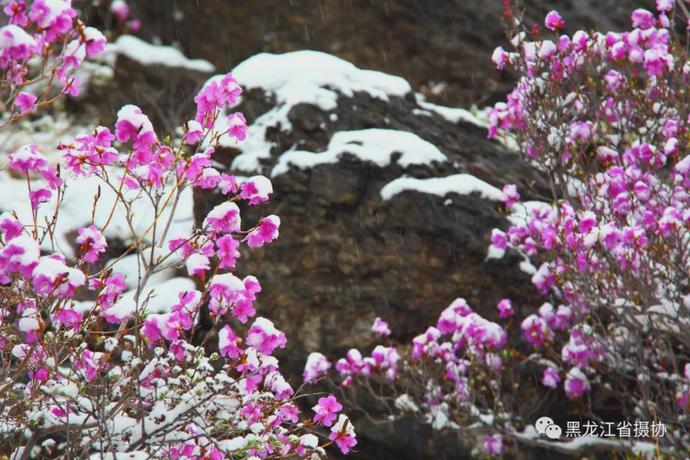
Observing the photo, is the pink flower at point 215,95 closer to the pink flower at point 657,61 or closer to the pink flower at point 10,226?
the pink flower at point 10,226

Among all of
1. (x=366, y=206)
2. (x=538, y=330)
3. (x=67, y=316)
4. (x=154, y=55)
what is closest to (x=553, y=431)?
(x=538, y=330)

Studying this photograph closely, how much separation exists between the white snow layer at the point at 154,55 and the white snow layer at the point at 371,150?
18.6ft

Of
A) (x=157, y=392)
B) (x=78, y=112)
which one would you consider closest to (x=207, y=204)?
(x=157, y=392)

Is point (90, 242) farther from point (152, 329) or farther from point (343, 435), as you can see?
point (343, 435)

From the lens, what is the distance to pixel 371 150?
17.7 feet

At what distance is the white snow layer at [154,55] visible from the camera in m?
10.5

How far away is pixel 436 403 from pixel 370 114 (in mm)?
2444

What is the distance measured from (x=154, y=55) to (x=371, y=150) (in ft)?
20.9

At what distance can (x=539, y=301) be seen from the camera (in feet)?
17.2

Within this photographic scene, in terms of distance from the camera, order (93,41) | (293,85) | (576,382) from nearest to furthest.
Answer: (93,41) < (576,382) < (293,85)

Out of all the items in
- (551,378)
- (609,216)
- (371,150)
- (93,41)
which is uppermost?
A: (93,41)

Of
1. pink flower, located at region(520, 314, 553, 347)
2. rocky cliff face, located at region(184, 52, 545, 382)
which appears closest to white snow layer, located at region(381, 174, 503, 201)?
rocky cliff face, located at region(184, 52, 545, 382)

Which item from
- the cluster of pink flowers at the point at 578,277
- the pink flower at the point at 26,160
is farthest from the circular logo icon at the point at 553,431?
the pink flower at the point at 26,160

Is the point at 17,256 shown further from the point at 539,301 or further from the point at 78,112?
the point at 78,112
